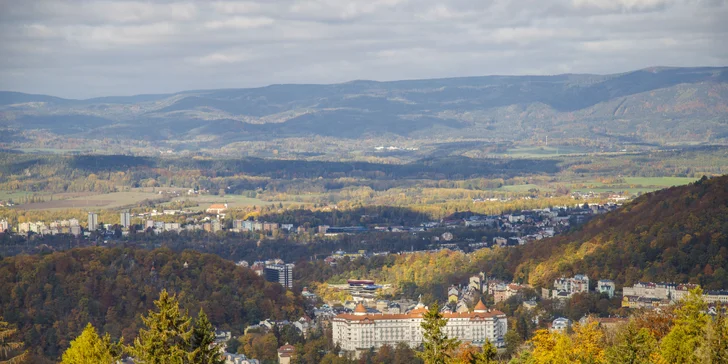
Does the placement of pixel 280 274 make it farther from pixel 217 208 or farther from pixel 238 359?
pixel 217 208

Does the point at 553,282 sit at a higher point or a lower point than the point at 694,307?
lower

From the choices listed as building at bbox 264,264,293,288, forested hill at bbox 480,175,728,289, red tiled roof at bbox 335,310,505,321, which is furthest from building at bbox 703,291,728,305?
building at bbox 264,264,293,288

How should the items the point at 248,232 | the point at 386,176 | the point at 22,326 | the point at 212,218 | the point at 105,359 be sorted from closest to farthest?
the point at 105,359, the point at 22,326, the point at 248,232, the point at 212,218, the point at 386,176

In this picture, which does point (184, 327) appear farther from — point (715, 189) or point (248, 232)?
point (248, 232)

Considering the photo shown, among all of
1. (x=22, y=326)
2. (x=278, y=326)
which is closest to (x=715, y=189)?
(x=278, y=326)

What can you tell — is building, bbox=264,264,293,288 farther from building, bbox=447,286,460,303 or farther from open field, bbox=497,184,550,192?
open field, bbox=497,184,550,192

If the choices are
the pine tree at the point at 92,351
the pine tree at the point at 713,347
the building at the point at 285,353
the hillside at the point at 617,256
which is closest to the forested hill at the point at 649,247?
the hillside at the point at 617,256
